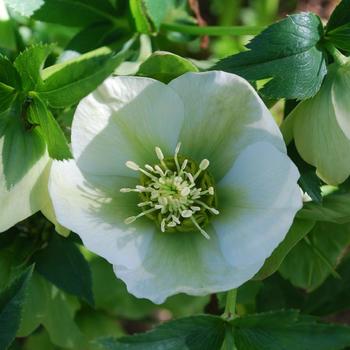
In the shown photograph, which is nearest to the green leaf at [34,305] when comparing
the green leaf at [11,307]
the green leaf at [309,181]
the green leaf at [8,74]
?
the green leaf at [11,307]

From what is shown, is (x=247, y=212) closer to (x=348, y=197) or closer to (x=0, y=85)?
(x=348, y=197)

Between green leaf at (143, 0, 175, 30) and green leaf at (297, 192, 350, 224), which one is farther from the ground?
green leaf at (143, 0, 175, 30)

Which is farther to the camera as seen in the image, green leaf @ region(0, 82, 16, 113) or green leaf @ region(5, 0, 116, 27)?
green leaf @ region(5, 0, 116, 27)

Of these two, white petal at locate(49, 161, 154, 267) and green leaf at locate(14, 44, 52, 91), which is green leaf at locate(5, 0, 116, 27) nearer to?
green leaf at locate(14, 44, 52, 91)

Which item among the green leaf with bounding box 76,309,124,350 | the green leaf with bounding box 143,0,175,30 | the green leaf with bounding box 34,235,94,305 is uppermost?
the green leaf with bounding box 143,0,175,30

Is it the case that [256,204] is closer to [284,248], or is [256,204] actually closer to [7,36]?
[284,248]

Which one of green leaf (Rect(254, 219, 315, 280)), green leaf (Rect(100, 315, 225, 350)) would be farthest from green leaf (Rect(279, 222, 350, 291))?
green leaf (Rect(100, 315, 225, 350))

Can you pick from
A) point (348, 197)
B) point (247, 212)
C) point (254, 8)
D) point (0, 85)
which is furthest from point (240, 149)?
point (254, 8)
